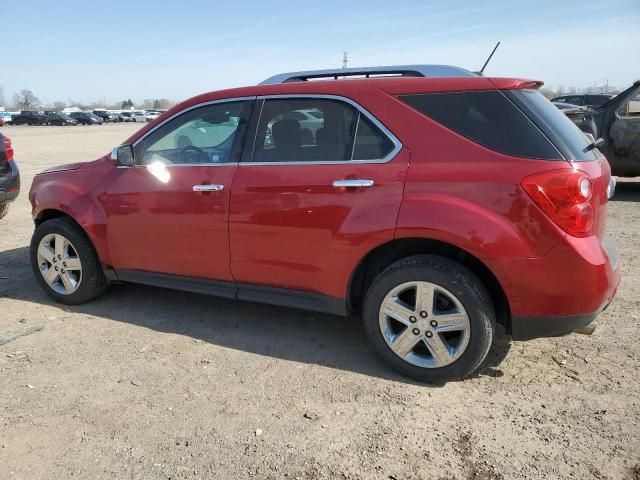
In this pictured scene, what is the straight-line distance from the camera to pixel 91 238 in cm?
432

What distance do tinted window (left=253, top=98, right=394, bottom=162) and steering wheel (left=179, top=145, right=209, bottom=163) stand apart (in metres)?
0.47

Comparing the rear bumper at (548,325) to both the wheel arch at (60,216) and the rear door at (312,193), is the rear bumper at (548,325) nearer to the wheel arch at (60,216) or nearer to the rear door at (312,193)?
the rear door at (312,193)

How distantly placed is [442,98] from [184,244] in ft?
6.84

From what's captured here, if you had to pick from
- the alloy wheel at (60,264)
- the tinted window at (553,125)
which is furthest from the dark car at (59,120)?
the tinted window at (553,125)

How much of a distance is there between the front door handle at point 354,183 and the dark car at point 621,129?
673 centimetres

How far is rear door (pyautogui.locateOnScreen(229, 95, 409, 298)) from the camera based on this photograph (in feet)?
10.4

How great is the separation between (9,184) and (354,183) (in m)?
5.95

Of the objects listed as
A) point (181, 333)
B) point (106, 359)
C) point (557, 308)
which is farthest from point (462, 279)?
point (106, 359)

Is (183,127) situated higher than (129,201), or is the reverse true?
(183,127)

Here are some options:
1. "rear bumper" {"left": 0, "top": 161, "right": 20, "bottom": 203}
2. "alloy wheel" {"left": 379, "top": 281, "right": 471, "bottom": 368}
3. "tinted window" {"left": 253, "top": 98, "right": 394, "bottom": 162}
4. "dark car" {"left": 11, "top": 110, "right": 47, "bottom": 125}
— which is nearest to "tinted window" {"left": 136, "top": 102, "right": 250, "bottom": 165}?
"tinted window" {"left": 253, "top": 98, "right": 394, "bottom": 162}

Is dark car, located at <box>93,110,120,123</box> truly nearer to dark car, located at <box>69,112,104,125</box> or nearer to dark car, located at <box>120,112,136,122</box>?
dark car, located at <box>120,112,136,122</box>

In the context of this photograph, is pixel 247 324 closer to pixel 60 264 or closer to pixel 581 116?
pixel 60 264

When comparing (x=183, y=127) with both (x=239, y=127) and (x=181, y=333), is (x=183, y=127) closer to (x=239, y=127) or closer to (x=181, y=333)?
(x=239, y=127)

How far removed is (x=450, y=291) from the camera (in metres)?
3.01
